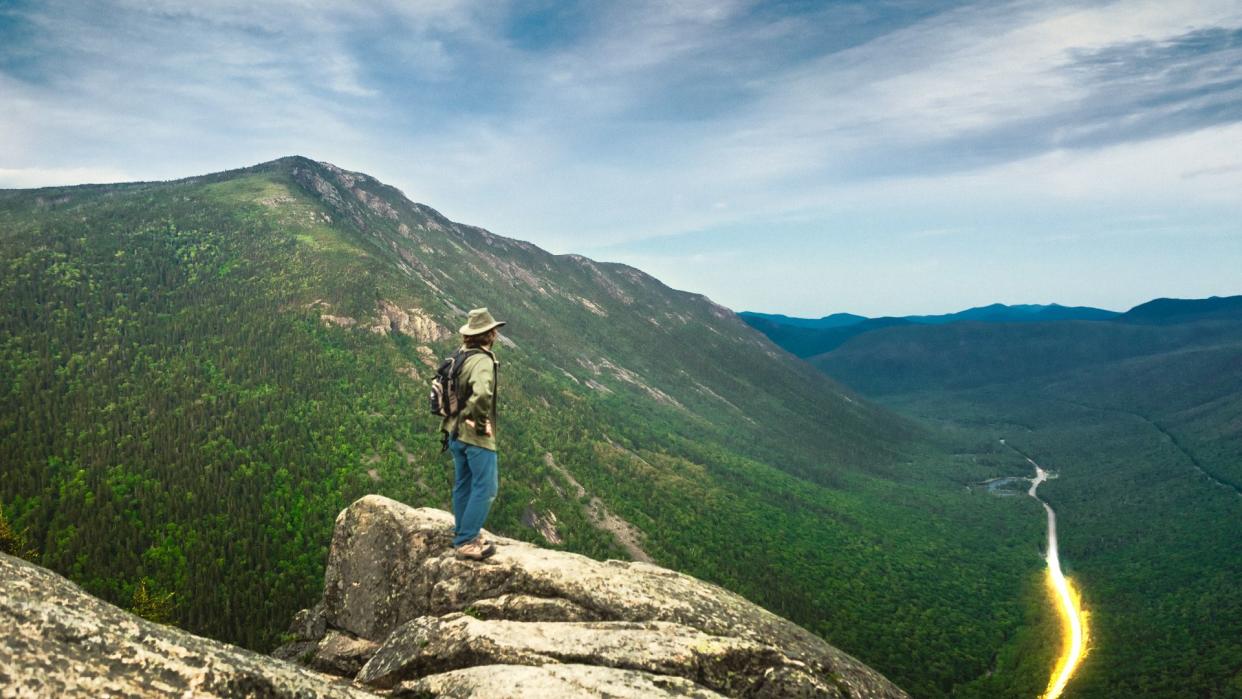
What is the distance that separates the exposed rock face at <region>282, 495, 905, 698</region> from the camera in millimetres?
10383

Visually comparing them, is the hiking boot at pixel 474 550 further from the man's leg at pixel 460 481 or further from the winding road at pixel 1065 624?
the winding road at pixel 1065 624

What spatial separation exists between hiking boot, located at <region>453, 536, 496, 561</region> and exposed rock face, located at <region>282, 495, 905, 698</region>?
227mm

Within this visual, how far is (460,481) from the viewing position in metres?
14.2

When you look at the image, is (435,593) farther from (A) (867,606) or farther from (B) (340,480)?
(A) (867,606)

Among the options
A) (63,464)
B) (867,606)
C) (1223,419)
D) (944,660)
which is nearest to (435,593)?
(63,464)

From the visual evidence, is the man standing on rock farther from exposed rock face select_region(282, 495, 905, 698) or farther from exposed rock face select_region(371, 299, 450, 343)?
exposed rock face select_region(371, 299, 450, 343)

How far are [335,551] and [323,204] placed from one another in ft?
565

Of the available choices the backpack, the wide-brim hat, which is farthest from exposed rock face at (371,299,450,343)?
the backpack

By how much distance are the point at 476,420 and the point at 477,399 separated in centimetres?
61

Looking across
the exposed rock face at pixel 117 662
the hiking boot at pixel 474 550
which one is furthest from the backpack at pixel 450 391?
the exposed rock face at pixel 117 662

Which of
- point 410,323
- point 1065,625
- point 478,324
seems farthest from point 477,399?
point 410,323

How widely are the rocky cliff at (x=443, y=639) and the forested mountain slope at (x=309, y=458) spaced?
11.3 meters

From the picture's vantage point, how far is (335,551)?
18.4m

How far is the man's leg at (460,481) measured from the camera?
1353 cm
